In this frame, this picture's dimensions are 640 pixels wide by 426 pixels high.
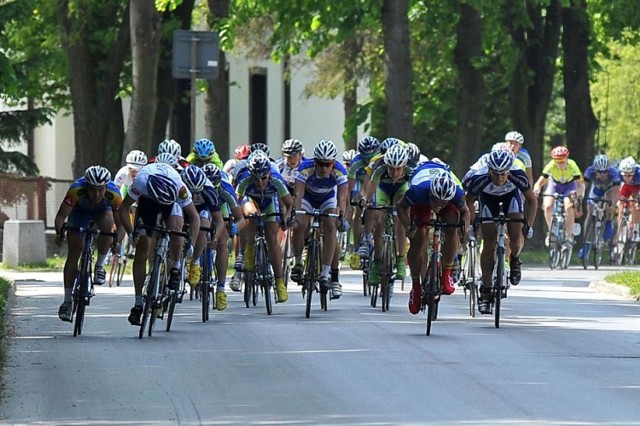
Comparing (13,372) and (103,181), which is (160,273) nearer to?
(103,181)

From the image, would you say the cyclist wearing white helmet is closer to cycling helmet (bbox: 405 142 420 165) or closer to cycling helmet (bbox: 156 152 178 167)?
cycling helmet (bbox: 405 142 420 165)

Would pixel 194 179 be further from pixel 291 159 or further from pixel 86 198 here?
pixel 291 159

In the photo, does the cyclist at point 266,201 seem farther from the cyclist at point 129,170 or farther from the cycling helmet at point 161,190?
the cyclist at point 129,170

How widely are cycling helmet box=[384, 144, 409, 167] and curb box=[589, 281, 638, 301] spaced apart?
441cm

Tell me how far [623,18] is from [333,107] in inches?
924

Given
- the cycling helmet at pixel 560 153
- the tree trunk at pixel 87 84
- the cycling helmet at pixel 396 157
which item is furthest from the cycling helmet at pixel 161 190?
the tree trunk at pixel 87 84

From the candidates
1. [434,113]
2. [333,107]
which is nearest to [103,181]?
[434,113]

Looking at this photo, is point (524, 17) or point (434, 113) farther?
point (434, 113)

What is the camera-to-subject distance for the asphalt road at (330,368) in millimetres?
11539

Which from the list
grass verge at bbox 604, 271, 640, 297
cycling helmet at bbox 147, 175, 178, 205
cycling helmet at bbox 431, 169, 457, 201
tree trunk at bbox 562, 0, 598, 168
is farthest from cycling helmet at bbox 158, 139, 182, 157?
tree trunk at bbox 562, 0, 598, 168

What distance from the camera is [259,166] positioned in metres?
19.2

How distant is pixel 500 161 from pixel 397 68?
15.0 m

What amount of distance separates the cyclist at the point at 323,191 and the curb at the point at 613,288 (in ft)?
14.1

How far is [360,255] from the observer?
19781mm
